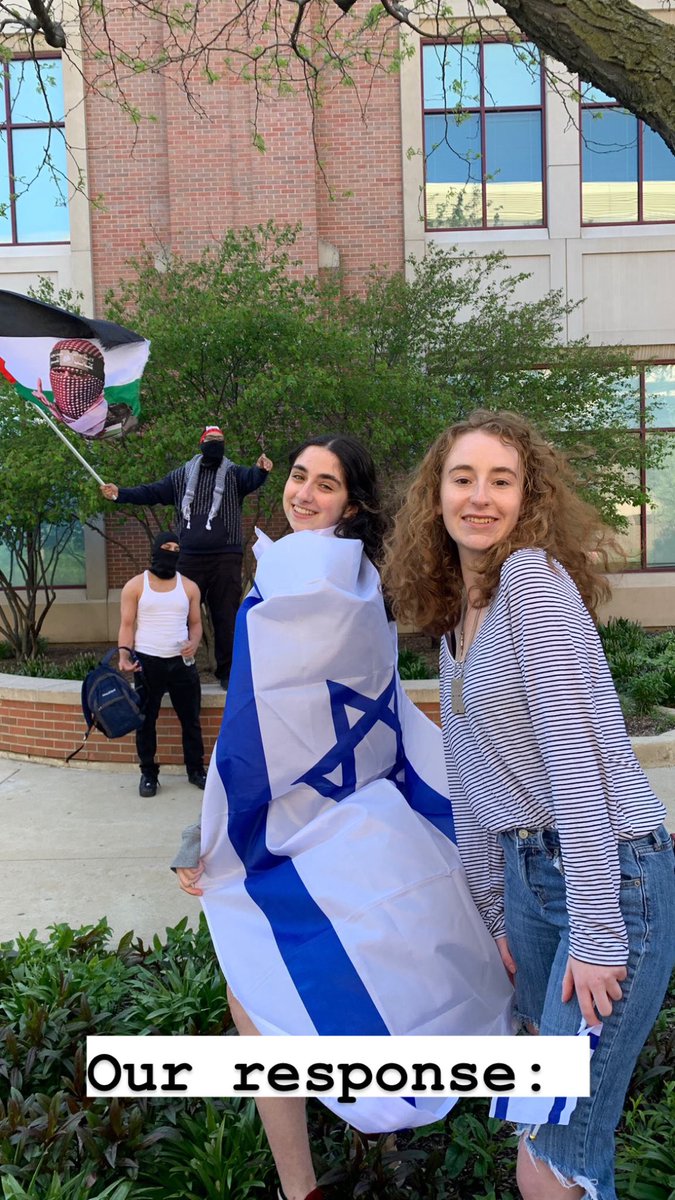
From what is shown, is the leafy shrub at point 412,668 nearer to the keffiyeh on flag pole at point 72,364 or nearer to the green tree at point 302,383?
the green tree at point 302,383

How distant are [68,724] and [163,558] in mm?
1851

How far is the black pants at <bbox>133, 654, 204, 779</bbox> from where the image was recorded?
7004mm

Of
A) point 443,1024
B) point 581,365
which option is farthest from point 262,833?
point 581,365

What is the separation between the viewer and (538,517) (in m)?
2.09

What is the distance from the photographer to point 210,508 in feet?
25.6

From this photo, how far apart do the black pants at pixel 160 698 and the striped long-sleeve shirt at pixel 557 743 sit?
509cm

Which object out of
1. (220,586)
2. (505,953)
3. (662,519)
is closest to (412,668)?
(220,586)

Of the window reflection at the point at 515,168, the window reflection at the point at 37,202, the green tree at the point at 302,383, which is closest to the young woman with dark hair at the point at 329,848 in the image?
the green tree at the point at 302,383

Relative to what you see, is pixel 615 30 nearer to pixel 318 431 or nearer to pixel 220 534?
pixel 220 534

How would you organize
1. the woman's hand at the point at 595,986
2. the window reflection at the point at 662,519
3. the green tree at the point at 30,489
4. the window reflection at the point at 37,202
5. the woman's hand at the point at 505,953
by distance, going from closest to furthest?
1. the woman's hand at the point at 595,986
2. the woman's hand at the point at 505,953
3. the green tree at the point at 30,489
4. the window reflection at the point at 37,202
5. the window reflection at the point at 662,519

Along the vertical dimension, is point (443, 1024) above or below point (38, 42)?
below

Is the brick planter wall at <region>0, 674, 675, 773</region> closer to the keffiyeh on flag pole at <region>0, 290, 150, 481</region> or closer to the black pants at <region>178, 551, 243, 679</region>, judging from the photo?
the black pants at <region>178, 551, 243, 679</region>

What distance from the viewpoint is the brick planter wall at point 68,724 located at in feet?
25.0

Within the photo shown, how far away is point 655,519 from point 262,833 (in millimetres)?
14532
